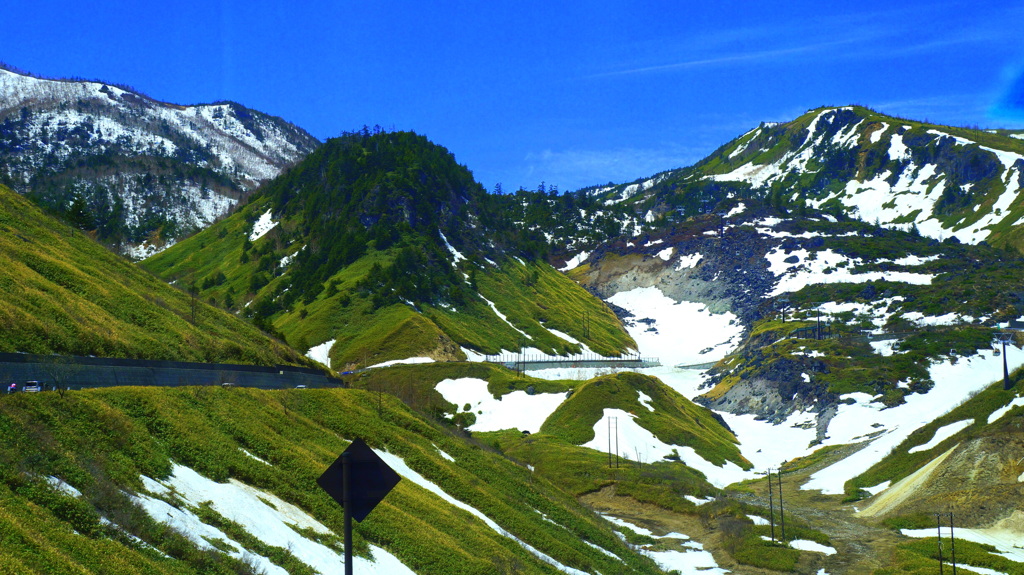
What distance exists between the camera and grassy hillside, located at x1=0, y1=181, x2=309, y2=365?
3631 centimetres

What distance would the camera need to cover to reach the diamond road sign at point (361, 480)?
465 inches

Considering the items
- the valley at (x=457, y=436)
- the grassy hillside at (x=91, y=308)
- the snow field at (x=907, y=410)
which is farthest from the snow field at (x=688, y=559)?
the snow field at (x=907, y=410)

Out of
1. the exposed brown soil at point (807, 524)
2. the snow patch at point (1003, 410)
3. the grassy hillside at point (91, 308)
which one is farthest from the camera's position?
the snow patch at point (1003, 410)

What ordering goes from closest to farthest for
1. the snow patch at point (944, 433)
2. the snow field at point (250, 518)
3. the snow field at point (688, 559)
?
the snow field at point (250, 518) < the snow field at point (688, 559) < the snow patch at point (944, 433)

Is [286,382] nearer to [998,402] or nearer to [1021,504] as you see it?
[1021,504]

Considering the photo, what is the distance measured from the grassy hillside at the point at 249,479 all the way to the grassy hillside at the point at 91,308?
17.8ft

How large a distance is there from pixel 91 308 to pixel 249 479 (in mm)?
16395

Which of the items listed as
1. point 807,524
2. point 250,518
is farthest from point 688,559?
point 250,518

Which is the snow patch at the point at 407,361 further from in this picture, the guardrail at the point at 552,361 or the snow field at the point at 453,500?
the snow field at the point at 453,500

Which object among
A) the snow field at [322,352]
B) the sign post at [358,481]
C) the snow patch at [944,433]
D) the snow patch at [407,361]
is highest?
the snow field at [322,352]

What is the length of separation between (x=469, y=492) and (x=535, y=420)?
234 ft

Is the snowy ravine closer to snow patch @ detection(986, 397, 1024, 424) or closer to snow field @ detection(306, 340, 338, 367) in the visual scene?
snow patch @ detection(986, 397, 1024, 424)

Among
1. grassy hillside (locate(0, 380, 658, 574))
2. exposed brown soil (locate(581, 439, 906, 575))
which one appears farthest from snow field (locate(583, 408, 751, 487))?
grassy hillside (locate(0, 380, 658, 574))

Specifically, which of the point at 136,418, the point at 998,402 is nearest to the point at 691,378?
the point at 998,402
